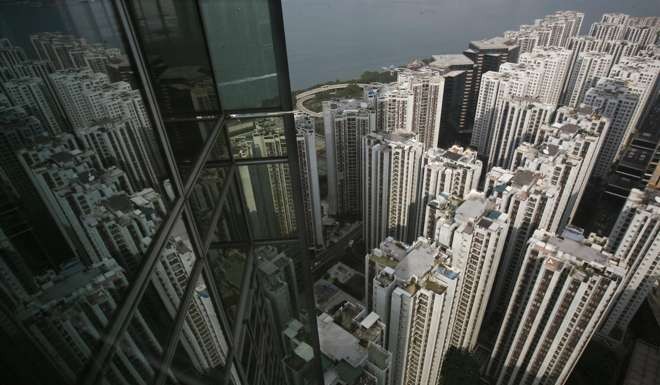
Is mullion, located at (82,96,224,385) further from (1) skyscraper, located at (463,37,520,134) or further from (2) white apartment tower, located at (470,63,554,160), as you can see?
(1) skyscraper, located at (463,37,520,134)

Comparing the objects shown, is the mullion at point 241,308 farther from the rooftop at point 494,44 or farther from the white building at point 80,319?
the rooftop at point 494,44

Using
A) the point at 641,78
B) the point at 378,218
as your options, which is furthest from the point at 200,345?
the point at 641,78

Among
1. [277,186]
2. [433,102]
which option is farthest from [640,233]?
[277,186]

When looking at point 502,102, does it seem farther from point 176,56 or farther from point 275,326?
point 176,56

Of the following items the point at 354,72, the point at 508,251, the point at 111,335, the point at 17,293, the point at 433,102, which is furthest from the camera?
the point at 354,72

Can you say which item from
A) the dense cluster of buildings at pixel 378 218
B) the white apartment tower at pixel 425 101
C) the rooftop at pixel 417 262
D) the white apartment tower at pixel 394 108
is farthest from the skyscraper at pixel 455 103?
the rooftop at pixel 417 262

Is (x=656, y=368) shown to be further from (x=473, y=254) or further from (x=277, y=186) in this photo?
(x=277, y=186)
